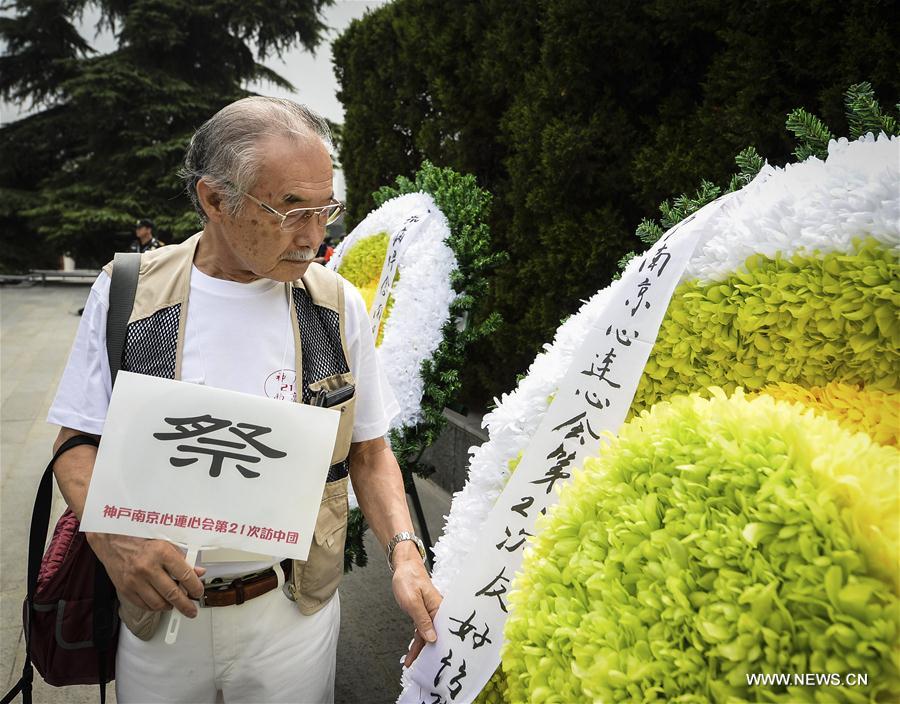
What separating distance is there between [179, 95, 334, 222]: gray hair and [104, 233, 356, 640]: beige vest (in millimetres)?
220

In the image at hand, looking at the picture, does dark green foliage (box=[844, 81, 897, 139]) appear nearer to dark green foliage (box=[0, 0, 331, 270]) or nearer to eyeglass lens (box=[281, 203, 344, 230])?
eyeglass lens (box=[281, 203, 344, 230])

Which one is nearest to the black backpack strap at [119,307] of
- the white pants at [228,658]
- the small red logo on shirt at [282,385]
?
the small red logo on shirt at [282,385]

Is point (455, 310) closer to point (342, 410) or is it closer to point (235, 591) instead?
point (342, 410)

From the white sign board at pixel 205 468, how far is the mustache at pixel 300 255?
0.36 meters

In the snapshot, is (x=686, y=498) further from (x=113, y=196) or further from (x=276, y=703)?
(x=113, y=196)

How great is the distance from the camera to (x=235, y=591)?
1452 millimetres

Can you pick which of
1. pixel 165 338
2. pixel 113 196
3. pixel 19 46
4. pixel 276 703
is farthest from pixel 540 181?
pixel 19 46

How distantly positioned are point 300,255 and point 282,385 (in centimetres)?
30

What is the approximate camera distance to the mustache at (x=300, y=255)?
4.87 feet

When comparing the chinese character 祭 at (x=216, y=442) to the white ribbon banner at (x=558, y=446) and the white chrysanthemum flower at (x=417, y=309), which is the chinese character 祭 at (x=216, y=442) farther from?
the white chrysanthemum flower at (x=417, y=309)

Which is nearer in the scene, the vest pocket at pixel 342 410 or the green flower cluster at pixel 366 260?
the vest pocket at pixel 342 410

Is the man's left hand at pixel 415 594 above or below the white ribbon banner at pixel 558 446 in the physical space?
below

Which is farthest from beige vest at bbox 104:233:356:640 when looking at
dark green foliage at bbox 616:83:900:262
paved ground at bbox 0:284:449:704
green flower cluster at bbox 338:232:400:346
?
green flower cluster at bbox 338:232:400:346

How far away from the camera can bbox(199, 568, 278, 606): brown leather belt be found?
1.44 meters
